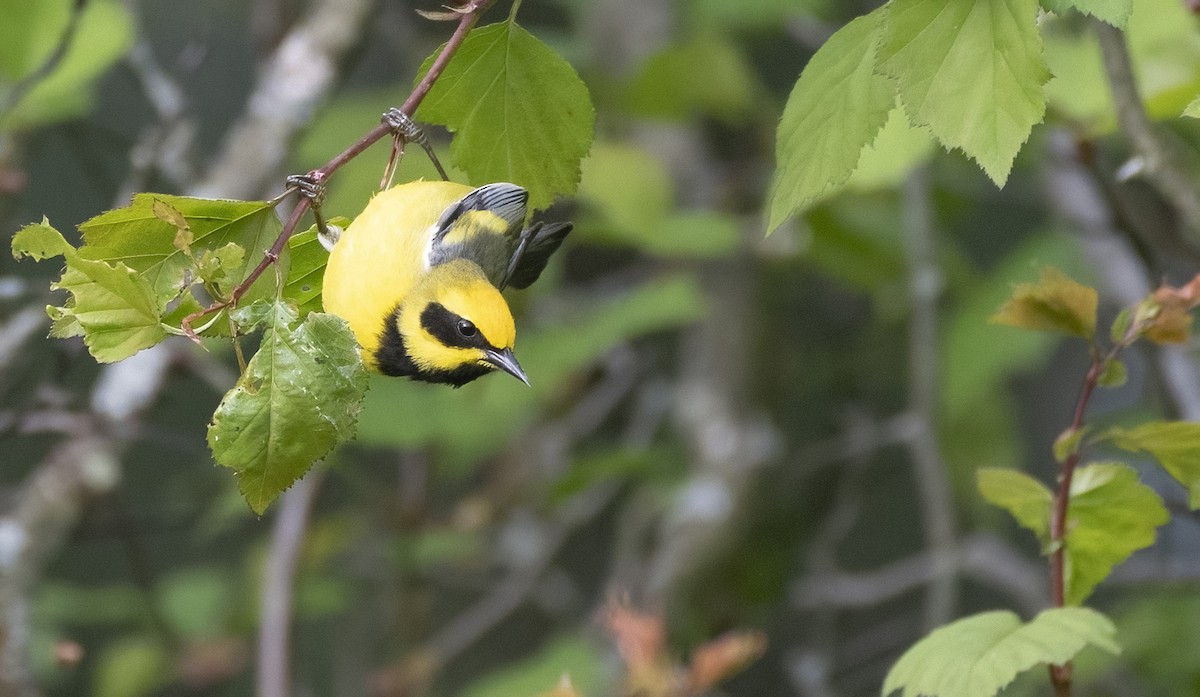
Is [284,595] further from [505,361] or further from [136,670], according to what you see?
[136,670]

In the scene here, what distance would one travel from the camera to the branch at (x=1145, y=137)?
688mm

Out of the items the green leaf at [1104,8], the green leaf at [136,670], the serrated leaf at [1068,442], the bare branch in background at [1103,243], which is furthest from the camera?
the green leaf at [136,670]

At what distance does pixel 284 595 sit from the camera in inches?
50.7

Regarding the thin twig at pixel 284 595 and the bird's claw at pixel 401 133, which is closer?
the bird's claw at pixel 401 133

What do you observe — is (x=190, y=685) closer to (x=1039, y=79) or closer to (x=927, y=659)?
(x=927, y=659)

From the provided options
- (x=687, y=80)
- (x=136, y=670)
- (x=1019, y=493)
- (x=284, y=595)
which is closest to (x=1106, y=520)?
(x=1019, y=493)

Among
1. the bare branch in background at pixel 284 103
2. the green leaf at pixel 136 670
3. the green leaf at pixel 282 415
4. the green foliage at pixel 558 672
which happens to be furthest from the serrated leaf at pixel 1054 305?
the green leaf at pixel 136 670

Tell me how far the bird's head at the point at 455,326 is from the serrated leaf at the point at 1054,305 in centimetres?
30

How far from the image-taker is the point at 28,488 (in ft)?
4.71

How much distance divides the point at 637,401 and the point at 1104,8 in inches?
74.3

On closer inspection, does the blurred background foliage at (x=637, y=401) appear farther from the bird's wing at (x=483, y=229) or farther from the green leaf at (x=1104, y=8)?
the green leaf at (x=1104, y=8)

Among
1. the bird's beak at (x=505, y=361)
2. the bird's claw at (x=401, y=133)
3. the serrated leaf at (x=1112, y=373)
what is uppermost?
the bird's claw at (x=401, y=133)

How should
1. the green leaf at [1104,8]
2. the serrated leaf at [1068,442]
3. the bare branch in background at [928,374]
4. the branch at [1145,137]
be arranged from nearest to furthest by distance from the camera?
the green leaf at [1104,8]
the serrated leaf at [1068,442]
the branch at [1145,137]
the bare branch in background at [928,374]

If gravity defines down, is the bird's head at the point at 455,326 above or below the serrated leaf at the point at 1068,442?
above
